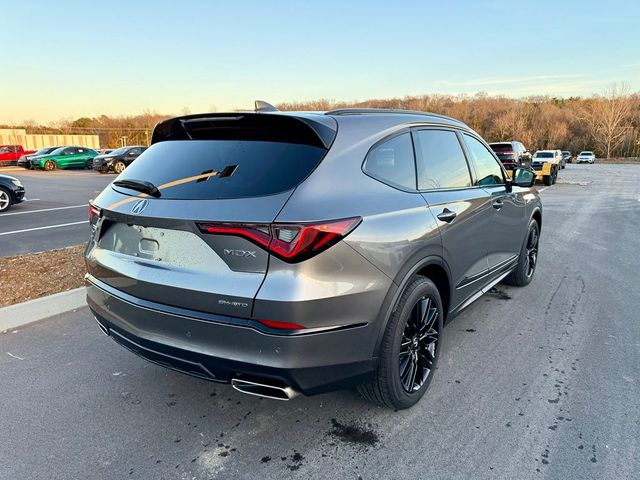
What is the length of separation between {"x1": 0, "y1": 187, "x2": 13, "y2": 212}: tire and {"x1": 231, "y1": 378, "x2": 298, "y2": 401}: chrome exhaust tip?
12.6 meters

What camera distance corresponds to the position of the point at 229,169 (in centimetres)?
234

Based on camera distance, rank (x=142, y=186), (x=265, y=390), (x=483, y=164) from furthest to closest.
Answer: (x=483, y=164) → (x=142, y=186) → (x=265, y=390)

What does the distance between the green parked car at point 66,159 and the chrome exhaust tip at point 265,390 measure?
31.8 meters

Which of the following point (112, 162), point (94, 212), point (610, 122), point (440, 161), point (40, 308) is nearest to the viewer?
point (94, 212)

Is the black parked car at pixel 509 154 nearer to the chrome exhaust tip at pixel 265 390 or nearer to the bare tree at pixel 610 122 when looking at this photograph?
the chrome exhaust tip at pixel 265 390

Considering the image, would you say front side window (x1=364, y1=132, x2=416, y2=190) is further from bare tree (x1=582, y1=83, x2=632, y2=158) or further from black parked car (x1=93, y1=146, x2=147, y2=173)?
→ bare tree (x1=582, y1=83, x2=632, y2=158)

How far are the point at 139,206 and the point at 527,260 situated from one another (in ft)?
14.5

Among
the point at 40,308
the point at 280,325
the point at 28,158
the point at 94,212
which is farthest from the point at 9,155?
the point at 280,325

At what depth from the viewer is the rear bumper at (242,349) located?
2.06 meters

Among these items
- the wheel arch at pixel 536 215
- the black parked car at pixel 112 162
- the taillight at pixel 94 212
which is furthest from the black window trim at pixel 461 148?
the black parked car at pixel 112 162

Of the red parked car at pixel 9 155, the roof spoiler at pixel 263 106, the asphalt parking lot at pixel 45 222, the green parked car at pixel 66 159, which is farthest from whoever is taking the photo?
the red parked car at pixel 9 155

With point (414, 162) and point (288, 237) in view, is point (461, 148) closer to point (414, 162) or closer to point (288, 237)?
point (414, 162)

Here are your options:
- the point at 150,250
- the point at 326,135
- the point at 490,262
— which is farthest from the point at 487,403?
the point at 150,250

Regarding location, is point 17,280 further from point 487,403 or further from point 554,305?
point 554,305
